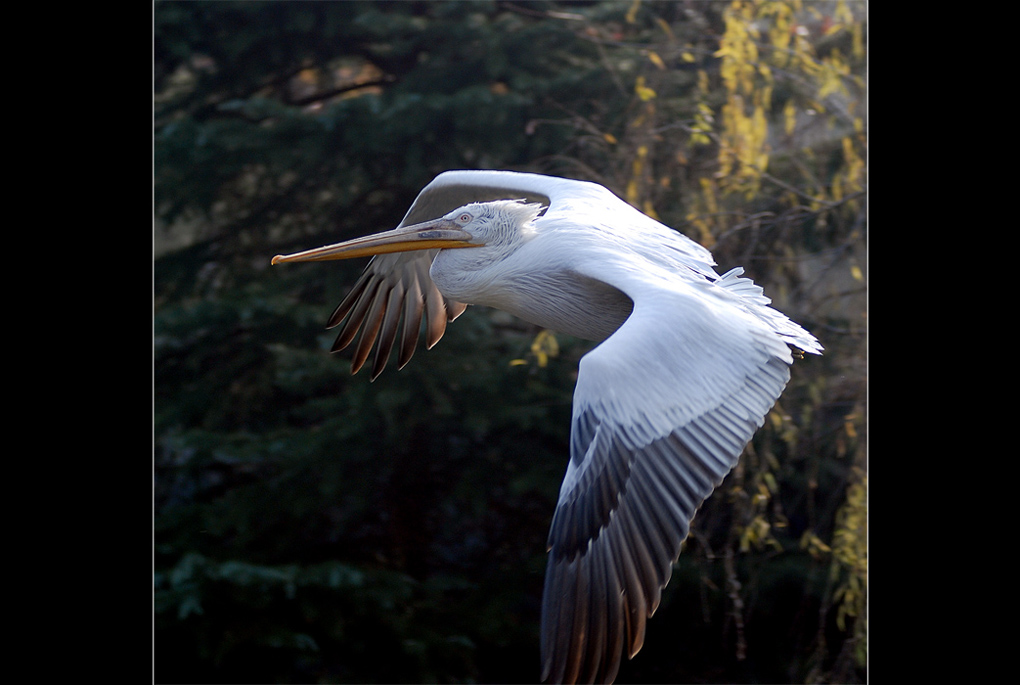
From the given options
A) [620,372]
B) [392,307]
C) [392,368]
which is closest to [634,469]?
[620,372]

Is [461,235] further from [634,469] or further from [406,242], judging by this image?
[634,469]

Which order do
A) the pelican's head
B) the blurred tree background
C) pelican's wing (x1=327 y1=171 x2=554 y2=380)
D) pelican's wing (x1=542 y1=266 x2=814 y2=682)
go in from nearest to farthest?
pelican's wing (x1=542 y1=266 x2=814 y2=682), the pelican's head, pelican's wing (x1=327 y1=171 x2=554 y2=380), the blurred tree background

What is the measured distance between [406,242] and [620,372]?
0.94m

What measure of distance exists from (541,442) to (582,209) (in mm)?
2376

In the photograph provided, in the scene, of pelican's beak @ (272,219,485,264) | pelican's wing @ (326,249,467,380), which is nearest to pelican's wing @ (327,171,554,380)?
pelican's wing @ (326,249,467,380)

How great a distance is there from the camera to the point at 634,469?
209 centimetres

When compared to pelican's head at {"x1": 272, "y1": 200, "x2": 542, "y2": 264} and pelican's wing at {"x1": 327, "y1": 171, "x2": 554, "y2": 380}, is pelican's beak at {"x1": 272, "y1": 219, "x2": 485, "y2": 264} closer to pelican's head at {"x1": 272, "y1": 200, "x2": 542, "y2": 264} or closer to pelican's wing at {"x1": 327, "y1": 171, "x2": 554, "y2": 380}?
pelican's head at {"x1": 272, "y1": 200, "x2": 542, "y2": 264}

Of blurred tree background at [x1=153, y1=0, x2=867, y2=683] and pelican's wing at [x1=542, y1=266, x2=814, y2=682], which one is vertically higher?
pelican's wing at [x1=542, y1=266, x2=814, y2=682]

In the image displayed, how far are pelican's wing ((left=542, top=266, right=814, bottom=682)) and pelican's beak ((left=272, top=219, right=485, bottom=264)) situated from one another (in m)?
0.73

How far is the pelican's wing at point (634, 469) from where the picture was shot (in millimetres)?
2018

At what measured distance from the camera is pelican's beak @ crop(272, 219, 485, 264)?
8.97 ft

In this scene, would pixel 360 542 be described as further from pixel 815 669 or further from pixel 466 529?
pixel 815 669

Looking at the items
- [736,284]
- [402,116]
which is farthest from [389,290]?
[402,116]

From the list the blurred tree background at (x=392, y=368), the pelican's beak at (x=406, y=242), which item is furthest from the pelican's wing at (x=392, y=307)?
the blurred tree background at (x=392, y=368)
